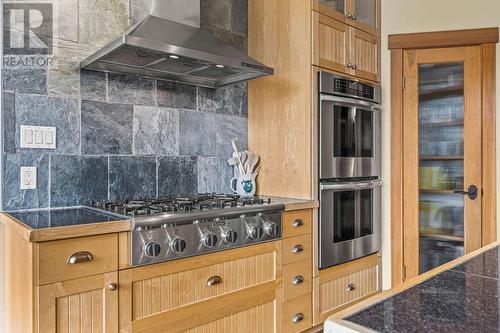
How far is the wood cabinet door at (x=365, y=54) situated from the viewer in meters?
2.99

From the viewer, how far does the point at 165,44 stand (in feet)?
6.38

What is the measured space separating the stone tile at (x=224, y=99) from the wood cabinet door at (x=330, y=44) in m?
0.65

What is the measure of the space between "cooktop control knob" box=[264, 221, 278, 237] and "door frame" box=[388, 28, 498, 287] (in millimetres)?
1384

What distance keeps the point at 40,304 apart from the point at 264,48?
2.28m

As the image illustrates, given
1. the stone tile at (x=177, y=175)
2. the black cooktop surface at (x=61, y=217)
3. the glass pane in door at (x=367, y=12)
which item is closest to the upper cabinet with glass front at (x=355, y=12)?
the glass pane in door at (x=367, y=12)

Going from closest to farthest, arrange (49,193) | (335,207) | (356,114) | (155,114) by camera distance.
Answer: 1. (49,193)
2. (155,114)
3. (335,207)
4. (356,114)

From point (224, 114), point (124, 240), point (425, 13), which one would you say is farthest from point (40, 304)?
point (425, 13)

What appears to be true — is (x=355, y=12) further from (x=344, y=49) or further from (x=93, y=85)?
(x=93, y=85)

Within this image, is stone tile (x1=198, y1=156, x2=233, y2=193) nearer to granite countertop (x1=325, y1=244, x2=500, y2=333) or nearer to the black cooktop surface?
the black cooktop surface

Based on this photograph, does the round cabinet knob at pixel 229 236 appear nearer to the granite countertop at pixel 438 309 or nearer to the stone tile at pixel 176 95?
the stone tile at pixel 176 95

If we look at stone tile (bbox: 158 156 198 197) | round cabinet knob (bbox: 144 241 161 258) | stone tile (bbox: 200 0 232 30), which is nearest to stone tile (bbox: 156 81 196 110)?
stone tile (bbox: 158 156 198 197)

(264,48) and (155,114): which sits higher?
(264,48)

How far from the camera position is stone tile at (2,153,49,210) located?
200 centimetres

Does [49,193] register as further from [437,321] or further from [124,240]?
[437,321]
